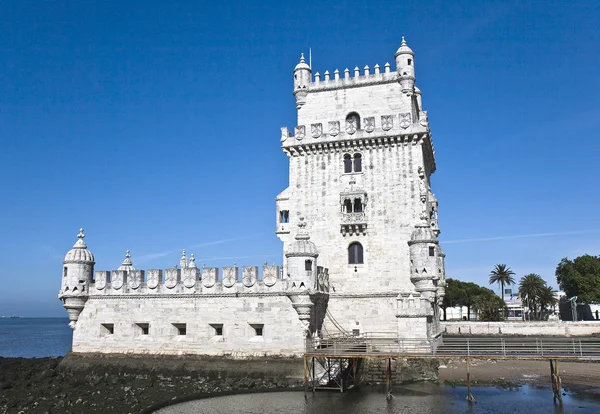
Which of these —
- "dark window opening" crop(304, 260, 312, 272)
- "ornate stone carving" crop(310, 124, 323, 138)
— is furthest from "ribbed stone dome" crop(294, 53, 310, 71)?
"dark window opening" crop(304, 260, 312, 272)

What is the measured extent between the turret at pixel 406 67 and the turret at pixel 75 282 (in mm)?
24985

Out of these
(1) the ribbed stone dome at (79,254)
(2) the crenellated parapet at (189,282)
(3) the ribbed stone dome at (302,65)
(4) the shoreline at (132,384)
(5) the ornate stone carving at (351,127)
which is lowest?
(4) the shoreline at (132,384)

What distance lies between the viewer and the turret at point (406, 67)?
37.2 meters

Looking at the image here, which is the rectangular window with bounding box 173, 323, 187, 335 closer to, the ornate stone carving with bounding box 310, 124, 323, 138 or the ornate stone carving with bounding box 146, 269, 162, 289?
the ornate stone carving with bounding box 146, 269, 162, 289

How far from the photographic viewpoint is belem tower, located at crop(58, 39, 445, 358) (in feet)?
103

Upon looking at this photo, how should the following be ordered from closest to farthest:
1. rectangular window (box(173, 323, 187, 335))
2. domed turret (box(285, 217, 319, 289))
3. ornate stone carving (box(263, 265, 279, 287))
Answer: domed turret (box(285, 217, 319, 289))
ornate stone carving (box(263, 265, 279, 287))
rectangular window (box(173, 323, 187, 335))

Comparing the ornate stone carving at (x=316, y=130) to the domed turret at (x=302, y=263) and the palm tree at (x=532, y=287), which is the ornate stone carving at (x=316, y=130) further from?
the palm tree at (x=532, y=287)

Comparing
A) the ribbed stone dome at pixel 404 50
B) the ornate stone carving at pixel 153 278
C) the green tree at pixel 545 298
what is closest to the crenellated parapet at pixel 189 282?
the ornate stone carving at pixel 153 278

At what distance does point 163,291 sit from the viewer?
109 feet

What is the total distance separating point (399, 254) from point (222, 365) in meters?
13.4

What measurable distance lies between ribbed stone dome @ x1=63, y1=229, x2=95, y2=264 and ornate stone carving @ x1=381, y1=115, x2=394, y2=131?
21850 mm

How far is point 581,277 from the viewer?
71500 millimetres

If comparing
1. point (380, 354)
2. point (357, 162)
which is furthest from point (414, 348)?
point (357, 162)

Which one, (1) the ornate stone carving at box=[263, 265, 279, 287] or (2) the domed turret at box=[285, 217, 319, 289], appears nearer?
(2) the domed turret at box=[285, 217, 319, 289]
